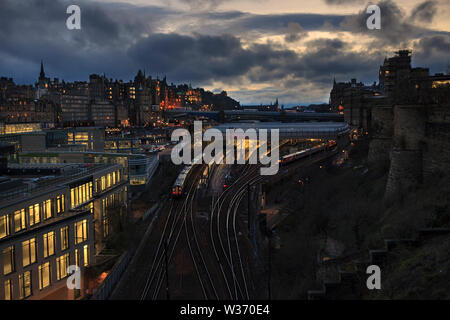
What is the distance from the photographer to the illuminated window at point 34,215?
17.3 metres

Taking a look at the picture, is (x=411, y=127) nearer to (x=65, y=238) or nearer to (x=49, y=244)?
(x=65, y=238)

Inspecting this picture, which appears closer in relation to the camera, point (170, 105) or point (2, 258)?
point (2, 258)

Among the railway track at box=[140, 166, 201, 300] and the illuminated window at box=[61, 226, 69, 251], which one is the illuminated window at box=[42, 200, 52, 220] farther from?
the railway track at box=[140, 166, 201, 300]

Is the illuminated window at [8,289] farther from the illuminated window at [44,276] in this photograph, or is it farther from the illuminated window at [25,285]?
the illuminated window at [44,276]

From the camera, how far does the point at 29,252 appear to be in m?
16.6

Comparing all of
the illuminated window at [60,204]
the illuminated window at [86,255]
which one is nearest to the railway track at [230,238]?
the illuminated window at [86,255]

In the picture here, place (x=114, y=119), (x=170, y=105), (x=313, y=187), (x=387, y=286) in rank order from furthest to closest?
(x=170, y=105), (x=114, y=119), (x=313, y=187), (x=387, y=286)

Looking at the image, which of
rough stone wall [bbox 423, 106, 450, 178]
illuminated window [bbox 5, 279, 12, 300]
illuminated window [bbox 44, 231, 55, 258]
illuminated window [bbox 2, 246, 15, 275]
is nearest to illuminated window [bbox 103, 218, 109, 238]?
illuminated window [bbox 44, 231, 55, 258]

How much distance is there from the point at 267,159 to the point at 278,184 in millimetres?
13070

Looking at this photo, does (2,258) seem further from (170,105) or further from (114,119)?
(170,105)

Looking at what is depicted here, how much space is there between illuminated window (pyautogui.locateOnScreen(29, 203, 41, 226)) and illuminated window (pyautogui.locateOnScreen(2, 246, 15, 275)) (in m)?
1.78

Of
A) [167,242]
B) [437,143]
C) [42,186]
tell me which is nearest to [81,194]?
[42,186]

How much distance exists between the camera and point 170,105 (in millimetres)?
188750
